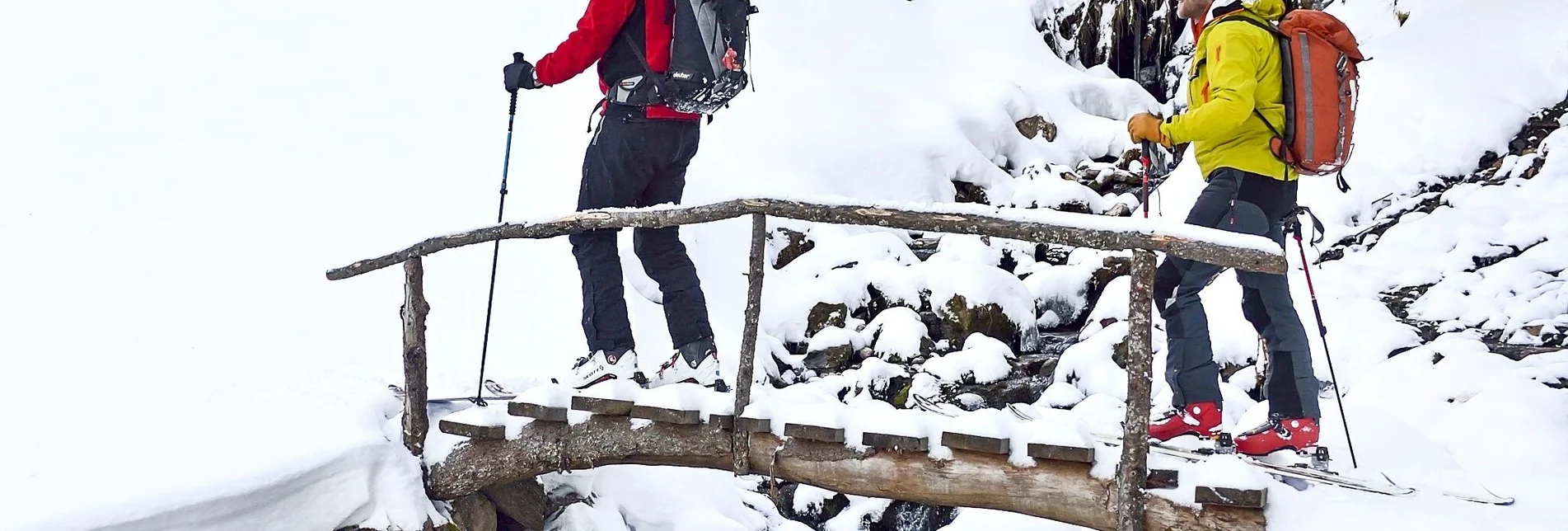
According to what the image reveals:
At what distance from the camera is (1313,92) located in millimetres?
3637

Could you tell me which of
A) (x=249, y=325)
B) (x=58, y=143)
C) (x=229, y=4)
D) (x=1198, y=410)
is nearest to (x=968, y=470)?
(x=1198, y=410)

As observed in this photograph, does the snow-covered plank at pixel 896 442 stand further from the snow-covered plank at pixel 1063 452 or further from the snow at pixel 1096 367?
the snow at pixel 1096 367

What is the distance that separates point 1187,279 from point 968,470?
3.39ft

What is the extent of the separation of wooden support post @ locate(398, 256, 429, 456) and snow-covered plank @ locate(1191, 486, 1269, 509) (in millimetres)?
3005

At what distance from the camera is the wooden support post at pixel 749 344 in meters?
3.78

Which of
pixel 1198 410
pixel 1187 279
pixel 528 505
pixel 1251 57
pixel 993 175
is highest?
pixel 993 175

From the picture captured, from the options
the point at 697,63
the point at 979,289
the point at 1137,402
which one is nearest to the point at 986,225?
the point at 1137,402

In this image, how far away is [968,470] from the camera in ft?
11.7

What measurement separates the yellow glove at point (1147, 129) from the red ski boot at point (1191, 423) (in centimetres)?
94

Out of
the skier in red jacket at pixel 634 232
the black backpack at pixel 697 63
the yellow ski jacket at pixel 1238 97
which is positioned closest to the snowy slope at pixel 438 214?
the skier in red jacket at pixel 634 232

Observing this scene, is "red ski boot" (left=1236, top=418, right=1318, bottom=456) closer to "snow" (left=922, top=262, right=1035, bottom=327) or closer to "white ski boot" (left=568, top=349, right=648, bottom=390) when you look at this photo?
"white ski boot" (left=568, top=349, right=648, bottom=390)

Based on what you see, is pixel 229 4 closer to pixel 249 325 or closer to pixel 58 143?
pixel 58 143

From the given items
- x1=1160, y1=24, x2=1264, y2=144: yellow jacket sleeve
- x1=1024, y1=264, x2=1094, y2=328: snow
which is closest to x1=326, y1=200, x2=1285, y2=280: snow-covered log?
x1=1160, y1=24, x2=1264, y2=144: yellow jacket sleeve

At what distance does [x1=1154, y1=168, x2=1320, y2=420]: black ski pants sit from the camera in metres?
3.61
